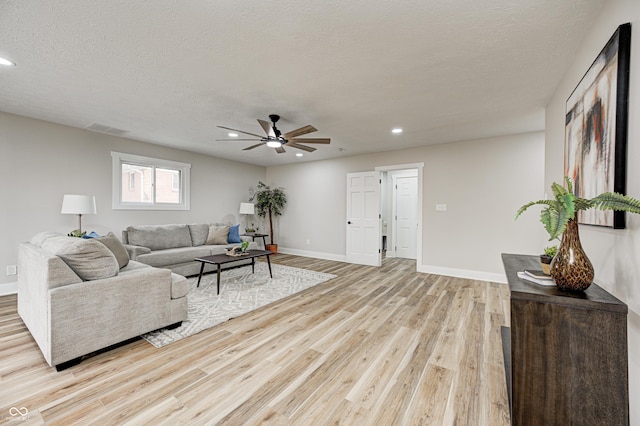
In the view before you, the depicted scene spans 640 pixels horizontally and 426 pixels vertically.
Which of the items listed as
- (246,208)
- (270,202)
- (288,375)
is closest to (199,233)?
(246,208)

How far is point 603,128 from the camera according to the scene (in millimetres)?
1428

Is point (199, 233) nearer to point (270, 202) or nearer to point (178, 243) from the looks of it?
point (178, 243)

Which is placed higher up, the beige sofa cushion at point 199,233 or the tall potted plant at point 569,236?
the tall potted plant at point 569,236

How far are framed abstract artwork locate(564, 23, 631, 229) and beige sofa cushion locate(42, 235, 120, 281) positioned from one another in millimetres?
3429

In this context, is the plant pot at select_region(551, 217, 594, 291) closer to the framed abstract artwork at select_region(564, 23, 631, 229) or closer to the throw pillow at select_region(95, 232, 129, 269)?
the framed abstract artwork at select_region(564, 23, 631, 229)

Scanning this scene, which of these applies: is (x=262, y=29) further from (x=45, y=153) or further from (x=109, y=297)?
(x=45, y=153)

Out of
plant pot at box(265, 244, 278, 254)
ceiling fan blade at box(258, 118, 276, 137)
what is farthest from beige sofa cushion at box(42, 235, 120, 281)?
plant pot at box(265, 244, 278, 254)

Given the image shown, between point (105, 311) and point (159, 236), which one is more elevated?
point (159, 236)

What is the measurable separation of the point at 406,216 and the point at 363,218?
1.55 m

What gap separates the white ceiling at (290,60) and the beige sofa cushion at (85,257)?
157 cm

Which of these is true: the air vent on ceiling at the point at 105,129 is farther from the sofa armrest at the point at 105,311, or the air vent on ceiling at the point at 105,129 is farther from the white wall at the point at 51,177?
the sofa armrest at the point at 105,311

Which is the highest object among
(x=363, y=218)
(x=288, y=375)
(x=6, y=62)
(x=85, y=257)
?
(x=6, y=62)

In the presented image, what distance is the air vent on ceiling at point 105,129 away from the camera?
4.10 meters

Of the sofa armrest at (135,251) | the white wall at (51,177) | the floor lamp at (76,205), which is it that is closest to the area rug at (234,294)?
the sofa armrest at (135,251)
